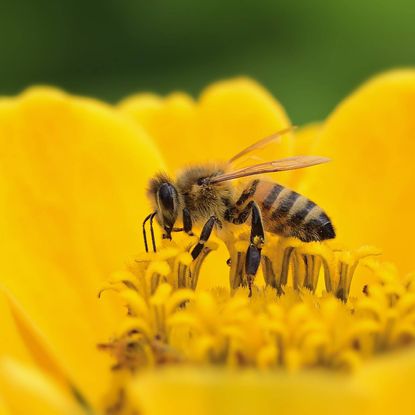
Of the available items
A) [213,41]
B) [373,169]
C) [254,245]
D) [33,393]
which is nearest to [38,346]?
[254,245]

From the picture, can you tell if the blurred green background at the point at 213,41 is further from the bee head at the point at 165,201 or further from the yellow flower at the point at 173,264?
the bee head at the point at 165,201

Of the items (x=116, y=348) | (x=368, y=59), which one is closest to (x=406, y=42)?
(x=368, y=59)

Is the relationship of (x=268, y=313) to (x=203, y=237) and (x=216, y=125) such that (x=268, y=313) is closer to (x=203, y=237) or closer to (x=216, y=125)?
(x=203, y=237)

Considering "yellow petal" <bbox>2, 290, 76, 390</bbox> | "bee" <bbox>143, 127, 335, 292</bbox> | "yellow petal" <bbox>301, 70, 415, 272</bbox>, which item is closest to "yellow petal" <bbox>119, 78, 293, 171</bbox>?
"yellow petal" <bbox>301, 70, 415, 272</bbox>

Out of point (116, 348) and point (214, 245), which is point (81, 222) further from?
point (116, 348)

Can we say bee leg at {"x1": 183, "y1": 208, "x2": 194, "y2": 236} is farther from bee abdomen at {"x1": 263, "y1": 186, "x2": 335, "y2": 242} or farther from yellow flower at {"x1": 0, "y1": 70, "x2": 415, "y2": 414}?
bee abdomen at {"x1": 263, "y1": 186, "x2": 335, "y2": 242}

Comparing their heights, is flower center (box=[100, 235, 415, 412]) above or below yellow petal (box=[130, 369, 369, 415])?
above
